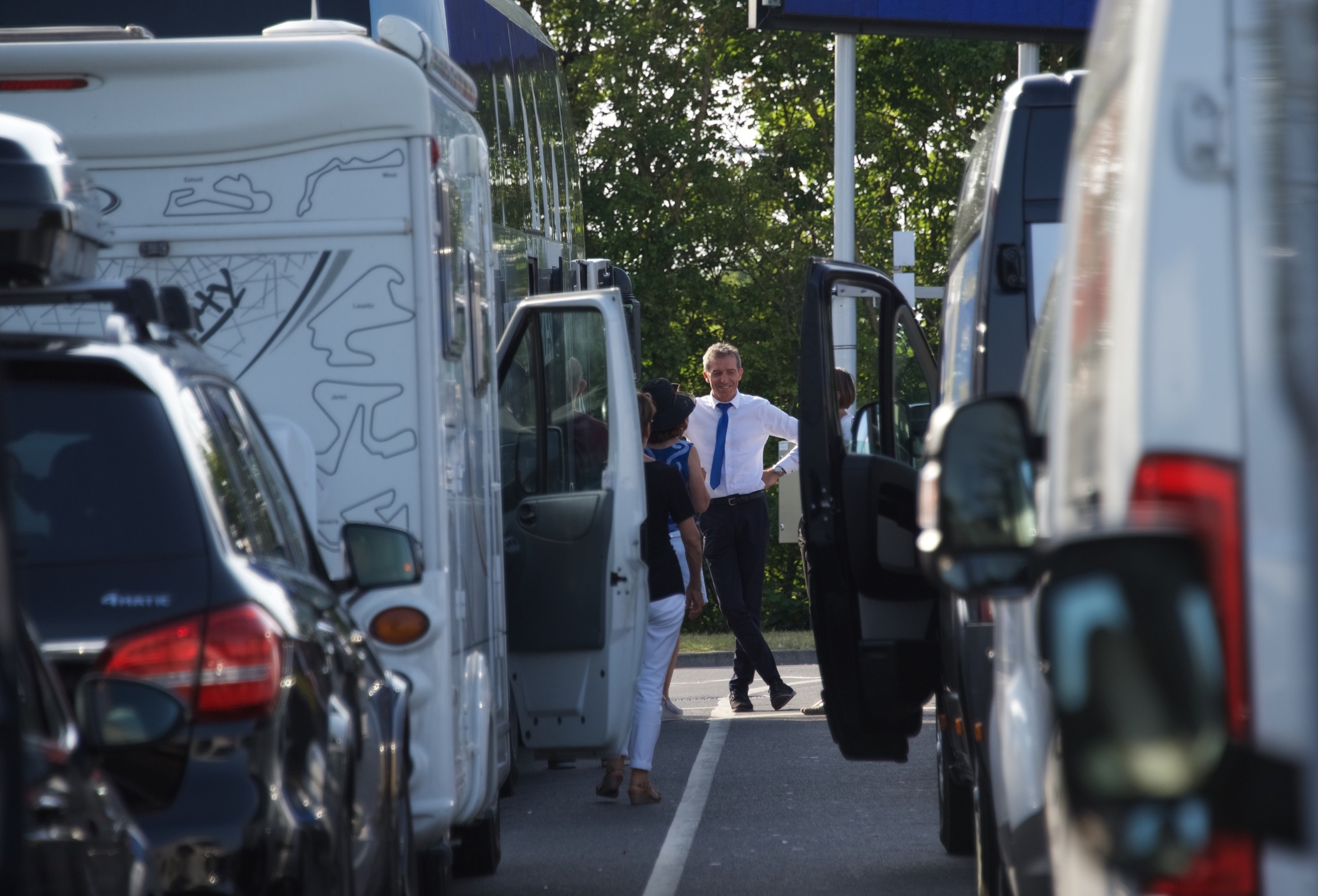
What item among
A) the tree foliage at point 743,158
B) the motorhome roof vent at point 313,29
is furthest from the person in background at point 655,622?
the tree foliage at point 743,158

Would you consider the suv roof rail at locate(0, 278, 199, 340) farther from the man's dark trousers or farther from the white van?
the man's dark trousers

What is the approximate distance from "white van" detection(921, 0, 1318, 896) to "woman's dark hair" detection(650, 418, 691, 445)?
860 cm

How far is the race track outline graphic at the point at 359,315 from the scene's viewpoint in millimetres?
6141

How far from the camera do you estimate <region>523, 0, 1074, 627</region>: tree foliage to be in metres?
37.2

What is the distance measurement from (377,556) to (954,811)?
352 cm

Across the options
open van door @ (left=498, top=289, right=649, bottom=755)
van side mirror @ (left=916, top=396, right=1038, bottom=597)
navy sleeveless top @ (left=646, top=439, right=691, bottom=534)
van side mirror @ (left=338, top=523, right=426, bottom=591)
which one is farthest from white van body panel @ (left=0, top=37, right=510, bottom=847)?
navy sleeveless top @ (left=646, top=439, right=691, bottom=534)

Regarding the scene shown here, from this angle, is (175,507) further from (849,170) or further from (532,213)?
(849,170)

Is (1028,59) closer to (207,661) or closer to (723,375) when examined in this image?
(723,375)

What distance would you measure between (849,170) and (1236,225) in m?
19.9

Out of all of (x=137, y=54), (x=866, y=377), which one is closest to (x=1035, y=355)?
(x=137, y=54)

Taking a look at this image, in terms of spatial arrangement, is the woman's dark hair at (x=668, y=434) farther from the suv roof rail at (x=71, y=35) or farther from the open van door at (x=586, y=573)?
the suv roof rail at (x=71, y=35)

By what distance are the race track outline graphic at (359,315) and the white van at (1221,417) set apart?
12.9ft

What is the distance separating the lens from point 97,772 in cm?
298

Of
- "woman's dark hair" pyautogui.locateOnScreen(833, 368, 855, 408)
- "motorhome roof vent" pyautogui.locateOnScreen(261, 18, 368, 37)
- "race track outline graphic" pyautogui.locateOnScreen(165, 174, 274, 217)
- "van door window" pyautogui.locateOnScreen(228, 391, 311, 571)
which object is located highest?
"motorhome roof vent" pyautogui.locateOnScreen(261, 18, 368, 37)
